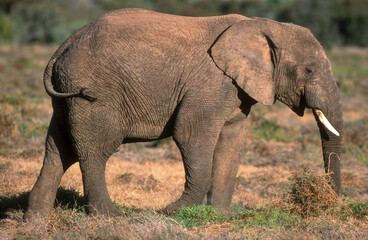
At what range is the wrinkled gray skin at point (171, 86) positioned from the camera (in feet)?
23.0

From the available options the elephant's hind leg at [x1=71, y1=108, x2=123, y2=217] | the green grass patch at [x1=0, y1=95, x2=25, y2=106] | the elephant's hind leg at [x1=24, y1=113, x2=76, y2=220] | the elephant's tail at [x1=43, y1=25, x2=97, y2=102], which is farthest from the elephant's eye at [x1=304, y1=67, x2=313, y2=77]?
the green grass patch at [x1=0, y1=95, x2=25, y2=106]

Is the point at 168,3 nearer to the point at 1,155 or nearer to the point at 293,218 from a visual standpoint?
the point at 1,155

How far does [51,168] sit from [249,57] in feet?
8.82

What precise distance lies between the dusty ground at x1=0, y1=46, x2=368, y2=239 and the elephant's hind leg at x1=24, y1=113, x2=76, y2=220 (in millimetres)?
270

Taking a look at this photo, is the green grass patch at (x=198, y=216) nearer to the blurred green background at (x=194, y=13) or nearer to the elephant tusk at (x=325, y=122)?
the elephant tusk at (x=325, y=122)

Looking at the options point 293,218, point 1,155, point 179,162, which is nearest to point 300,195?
point 293,218

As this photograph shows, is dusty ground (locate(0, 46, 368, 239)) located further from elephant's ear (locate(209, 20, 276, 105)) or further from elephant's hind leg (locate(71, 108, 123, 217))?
elephant's ear (locate(209, 20, 276, 105))

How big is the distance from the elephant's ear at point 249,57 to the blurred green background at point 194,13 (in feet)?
97.7

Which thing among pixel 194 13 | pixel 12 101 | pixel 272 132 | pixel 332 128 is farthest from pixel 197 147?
pixel 194 13

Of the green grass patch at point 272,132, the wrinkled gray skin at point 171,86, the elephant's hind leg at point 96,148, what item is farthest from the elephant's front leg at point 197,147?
the green grass patch at point 272,132

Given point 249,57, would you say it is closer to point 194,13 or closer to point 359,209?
point 359,209

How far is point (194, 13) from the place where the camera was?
6234 cm

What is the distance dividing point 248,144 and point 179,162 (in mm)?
2102

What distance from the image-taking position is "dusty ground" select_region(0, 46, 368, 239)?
6.53 meters
